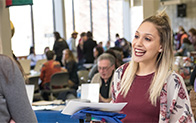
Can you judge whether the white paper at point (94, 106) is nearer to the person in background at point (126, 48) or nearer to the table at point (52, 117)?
the table at point (52, 117)

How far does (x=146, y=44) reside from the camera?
7.36 ft

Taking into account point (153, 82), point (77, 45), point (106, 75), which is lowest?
point (77, 45)

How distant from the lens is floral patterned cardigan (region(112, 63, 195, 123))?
2.12 meters

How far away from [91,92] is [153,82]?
1.58 metres

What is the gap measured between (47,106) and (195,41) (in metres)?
5.65

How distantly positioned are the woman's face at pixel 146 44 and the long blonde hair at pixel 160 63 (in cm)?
3

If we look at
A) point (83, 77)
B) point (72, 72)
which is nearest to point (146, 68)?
point (83, 77)

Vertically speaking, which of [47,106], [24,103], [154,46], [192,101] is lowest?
[47,106]

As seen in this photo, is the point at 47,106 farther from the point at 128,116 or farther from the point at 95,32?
the point at 95,32

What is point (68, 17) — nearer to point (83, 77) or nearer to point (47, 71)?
point (47, 71)

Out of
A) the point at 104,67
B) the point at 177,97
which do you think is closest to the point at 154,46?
the point at 177,97

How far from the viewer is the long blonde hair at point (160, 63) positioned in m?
2.19

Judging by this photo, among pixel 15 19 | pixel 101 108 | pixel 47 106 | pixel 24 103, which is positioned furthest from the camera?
pixel 15 19

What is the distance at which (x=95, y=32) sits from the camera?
17.5 meters
